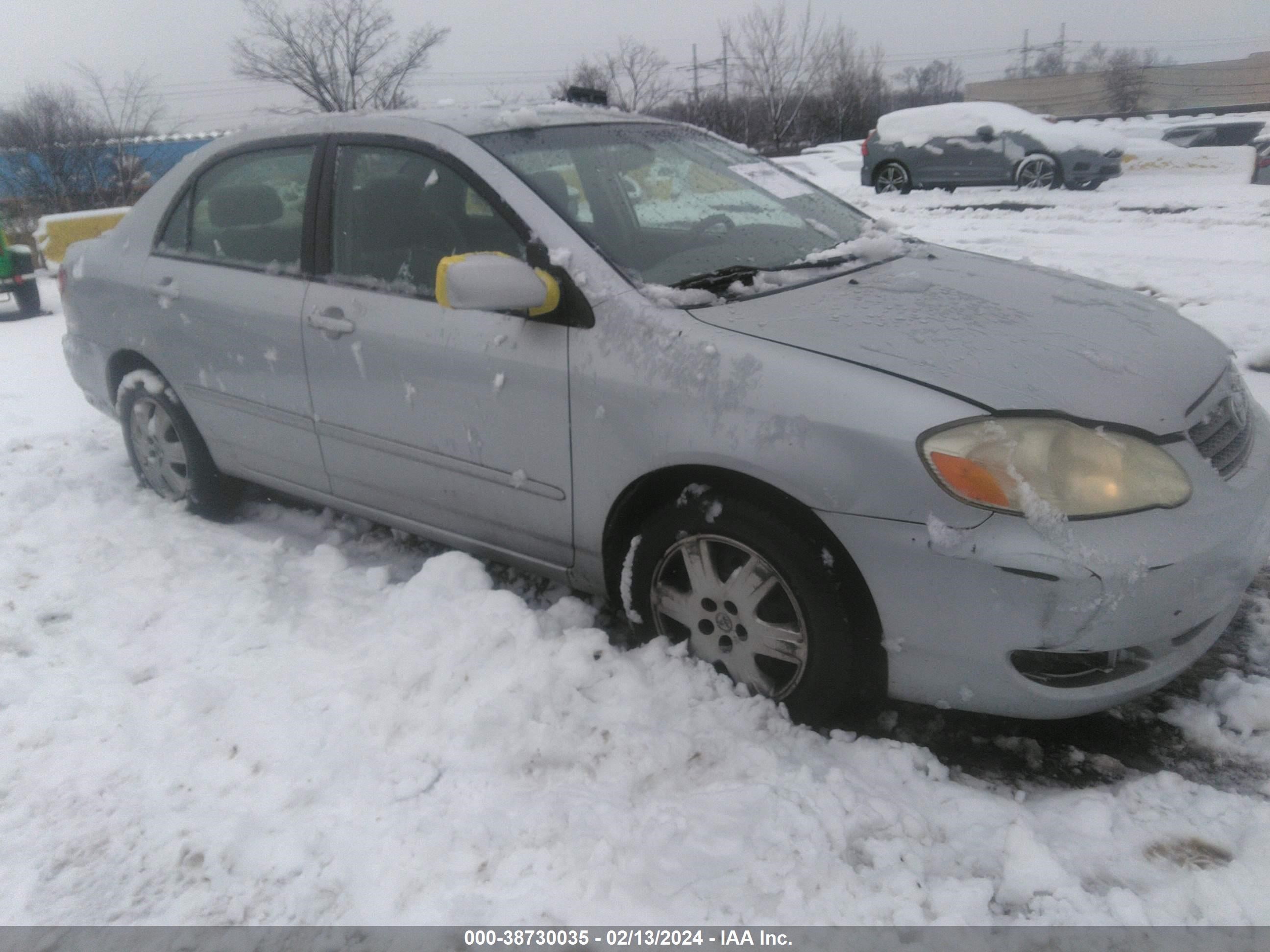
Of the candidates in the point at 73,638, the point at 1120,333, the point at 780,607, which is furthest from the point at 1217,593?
the point at 73,638

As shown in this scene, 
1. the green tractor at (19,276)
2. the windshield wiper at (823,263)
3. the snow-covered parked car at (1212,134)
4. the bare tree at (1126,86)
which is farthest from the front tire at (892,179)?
the bare tree at (1126,86)

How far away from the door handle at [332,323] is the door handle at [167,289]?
0.88 metres

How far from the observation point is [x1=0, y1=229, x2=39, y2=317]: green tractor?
957cm

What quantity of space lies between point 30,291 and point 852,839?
10.7 meters

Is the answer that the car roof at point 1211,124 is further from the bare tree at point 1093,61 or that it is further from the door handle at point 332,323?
the bare tree at point 1093,61

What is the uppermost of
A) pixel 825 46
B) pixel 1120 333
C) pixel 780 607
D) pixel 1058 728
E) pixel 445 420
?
pixel 825 46

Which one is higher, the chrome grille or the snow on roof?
the snow on roof

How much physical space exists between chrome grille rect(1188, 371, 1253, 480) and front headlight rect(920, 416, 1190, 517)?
251 millimetres

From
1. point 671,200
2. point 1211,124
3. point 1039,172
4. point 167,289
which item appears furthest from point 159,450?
point 1211,124

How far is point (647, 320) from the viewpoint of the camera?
2.53 m

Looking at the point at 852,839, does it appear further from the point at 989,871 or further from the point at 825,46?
the point at 825,46

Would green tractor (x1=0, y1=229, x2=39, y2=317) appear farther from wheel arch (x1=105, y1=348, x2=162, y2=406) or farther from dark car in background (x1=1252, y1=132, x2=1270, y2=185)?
dark car in background (x1=1252, y1=132, x2=1270, y2=185)

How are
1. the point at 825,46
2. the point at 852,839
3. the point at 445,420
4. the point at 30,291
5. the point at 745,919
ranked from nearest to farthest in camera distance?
the point at 745,919 < the point at 852,839 < the point at 445,420 < the point at 30,291 < the point at 825,46

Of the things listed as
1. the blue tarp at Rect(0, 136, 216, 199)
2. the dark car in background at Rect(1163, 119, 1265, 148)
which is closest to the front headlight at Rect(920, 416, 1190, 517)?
the blue tarp at Rect(0, 136, 216, 199)
